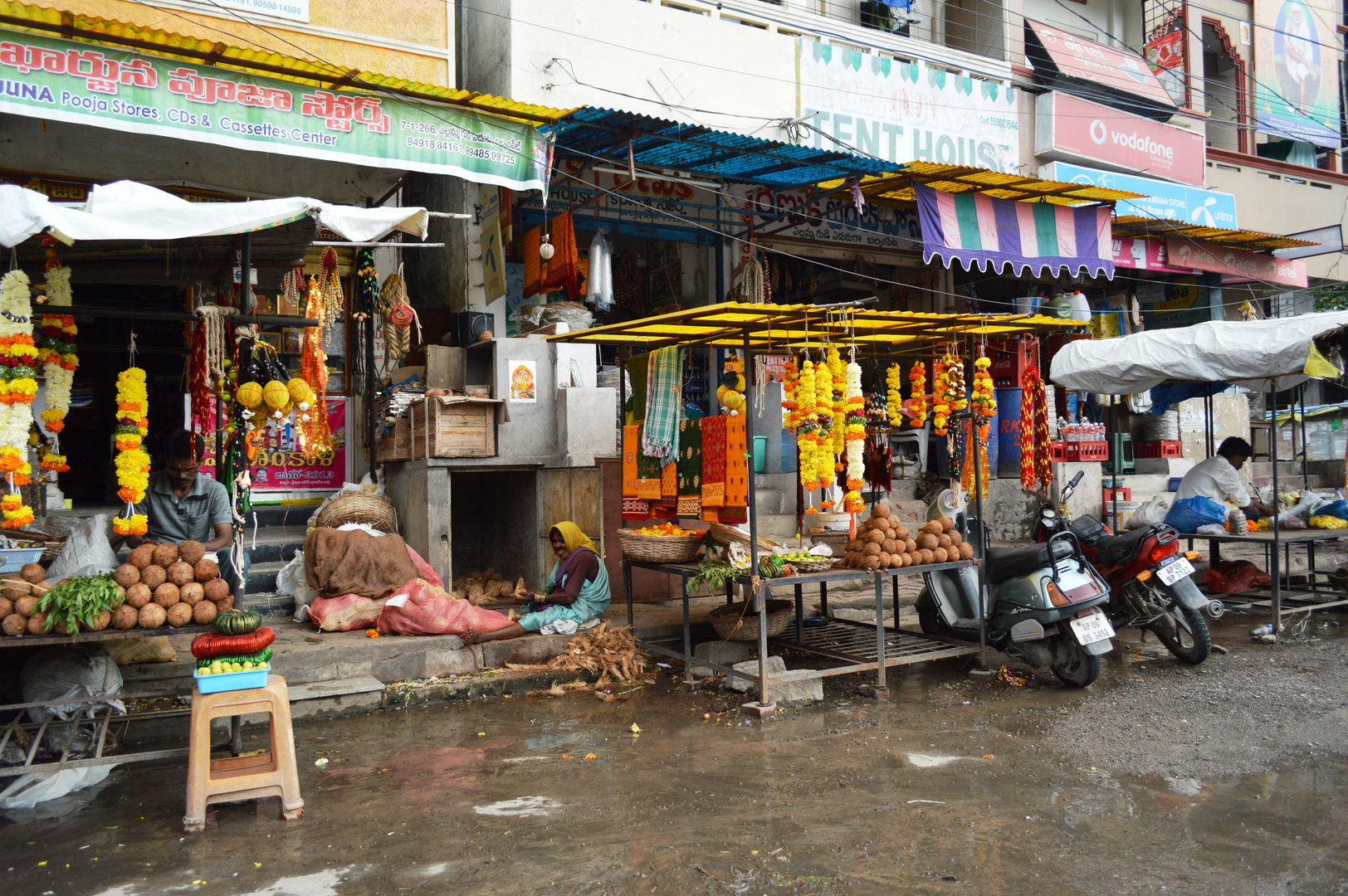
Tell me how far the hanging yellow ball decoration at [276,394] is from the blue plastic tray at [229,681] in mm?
1715

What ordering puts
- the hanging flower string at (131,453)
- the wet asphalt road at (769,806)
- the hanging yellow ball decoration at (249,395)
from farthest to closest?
1. the hanging yellow ball decoration at (249,395)
2. the hanging flower string at (131,453)
3. the wet asphalt road at (769,806)

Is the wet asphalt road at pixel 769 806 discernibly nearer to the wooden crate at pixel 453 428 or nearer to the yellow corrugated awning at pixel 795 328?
the yellow corrugated awning at pixel 795 328

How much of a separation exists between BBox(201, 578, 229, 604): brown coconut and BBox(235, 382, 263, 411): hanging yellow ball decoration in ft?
3.83

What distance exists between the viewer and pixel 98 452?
1169 centimetres

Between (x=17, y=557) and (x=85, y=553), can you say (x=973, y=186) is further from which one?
(x=17, y=557)

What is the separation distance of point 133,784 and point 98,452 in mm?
7826

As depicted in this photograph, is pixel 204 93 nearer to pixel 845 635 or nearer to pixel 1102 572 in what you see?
pixel 845 635

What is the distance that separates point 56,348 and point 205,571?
1.84 meters

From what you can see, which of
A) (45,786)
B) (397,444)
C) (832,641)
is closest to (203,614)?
(45,786)

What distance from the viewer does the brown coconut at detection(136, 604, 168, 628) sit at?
195 inches

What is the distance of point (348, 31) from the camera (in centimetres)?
949

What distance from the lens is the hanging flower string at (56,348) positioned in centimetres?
566

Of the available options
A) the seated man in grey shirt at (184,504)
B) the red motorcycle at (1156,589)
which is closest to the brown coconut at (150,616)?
the seated man in grey shirt at (184,504)

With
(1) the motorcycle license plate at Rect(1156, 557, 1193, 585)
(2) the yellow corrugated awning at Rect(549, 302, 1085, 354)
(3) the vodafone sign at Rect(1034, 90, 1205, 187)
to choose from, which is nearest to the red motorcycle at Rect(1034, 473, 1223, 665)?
(1) the motorcycle license plate at Rect(1156, 557, 1193, 585)
